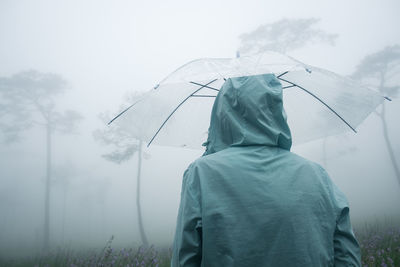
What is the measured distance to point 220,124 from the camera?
146cm

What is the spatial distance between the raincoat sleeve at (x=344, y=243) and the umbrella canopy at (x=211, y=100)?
1.18 metres

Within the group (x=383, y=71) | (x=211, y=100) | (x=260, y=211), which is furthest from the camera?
(x=383, y=71)

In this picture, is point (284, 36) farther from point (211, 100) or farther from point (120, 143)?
point (211, 100)

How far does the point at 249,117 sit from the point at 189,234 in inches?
28.4

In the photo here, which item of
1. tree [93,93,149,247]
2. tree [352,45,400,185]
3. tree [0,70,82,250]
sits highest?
tree [352,45,400,185]

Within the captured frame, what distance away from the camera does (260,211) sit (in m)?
Answer: 1.07

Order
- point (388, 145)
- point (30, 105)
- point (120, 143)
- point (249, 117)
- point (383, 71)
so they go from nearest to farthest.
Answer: point (249, 117) < point (388, 145) < point (383, 71) < point (120, 143) < point (30, 105)

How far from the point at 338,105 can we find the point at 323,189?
1830mm

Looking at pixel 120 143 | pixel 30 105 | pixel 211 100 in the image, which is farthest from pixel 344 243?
pixel 30 105

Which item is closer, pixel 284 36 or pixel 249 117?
pixel 249 117

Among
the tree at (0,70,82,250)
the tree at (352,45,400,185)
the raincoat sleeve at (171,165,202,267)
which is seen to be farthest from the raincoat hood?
the tree at (0,70,82,250)

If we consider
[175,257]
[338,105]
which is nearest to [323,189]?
[175,257]

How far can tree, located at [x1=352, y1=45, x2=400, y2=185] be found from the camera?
17094 millimetres

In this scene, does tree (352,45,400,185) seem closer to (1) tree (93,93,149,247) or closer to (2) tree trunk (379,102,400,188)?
(2) tree trunk (379,102,400,188)
